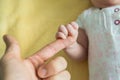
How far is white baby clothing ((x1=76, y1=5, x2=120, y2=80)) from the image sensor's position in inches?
34.9

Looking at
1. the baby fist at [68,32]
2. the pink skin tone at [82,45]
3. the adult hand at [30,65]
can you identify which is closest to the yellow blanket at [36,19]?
the pink skin tone at [82,45]

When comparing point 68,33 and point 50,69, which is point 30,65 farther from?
point 68,33

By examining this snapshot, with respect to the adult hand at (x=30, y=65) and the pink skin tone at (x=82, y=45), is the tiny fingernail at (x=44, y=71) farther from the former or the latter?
the pink skin tone at (x=82, y=45)

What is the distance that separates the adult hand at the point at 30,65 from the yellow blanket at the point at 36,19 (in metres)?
0.30

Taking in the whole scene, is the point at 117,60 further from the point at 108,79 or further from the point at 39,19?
the point at 39,19

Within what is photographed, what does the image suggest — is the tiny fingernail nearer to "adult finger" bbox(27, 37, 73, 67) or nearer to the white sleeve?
"adult finger" bbox(27, 37, 73, 67)

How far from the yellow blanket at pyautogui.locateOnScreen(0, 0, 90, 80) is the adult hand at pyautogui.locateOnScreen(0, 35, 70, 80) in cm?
30

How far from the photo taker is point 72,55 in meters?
0.97

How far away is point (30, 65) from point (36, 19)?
415 millimetres

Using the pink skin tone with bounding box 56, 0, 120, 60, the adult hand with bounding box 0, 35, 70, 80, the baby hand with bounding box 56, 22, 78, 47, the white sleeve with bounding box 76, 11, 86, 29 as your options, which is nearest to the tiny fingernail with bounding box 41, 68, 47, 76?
the adult hand with bounding box 0, 35, 70, 80

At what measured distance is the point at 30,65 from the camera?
670 millimetres

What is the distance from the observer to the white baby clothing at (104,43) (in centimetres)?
89

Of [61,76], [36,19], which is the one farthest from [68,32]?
[36,19]

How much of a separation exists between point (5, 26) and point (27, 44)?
4.1 inches
